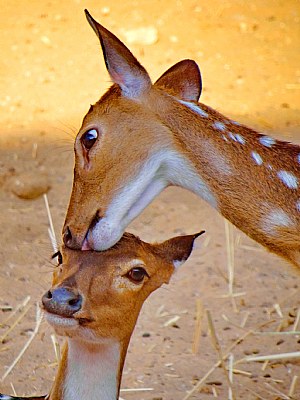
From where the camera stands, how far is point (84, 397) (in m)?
4.01

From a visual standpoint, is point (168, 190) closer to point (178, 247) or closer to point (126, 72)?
point (178, 247)

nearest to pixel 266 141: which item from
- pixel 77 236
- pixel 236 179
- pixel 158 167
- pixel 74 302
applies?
pixel 236 179

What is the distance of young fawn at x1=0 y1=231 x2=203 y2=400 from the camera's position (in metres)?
3.83

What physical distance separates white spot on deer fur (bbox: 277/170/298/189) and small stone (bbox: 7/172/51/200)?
274 centimetres

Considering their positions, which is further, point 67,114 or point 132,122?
point 67,114

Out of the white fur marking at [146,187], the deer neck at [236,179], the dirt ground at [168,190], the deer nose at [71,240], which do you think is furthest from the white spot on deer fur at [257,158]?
the dirt ground at [168,190]

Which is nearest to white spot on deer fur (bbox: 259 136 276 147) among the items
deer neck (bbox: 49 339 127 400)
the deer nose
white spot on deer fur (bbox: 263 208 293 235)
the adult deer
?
the adult deer

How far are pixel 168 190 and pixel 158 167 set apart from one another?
2.80 m

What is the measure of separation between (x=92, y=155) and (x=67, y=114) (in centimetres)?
336

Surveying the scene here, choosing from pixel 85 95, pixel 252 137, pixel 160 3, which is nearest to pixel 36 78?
pixel 85 95

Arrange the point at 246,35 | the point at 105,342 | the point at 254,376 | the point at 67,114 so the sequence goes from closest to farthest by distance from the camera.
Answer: the point at 105,342 < the point at 254,376 < the point at 67,114 < the point at 246,35

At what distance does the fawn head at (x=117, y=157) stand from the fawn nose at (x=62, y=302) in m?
0.23

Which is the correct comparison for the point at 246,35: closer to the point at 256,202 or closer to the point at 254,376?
the point at 254,376

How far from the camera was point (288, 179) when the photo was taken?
161 inches
